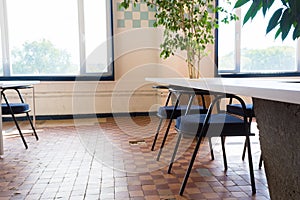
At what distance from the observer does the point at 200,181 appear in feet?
6.50

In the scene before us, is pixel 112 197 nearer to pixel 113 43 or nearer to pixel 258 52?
pixel 113 43

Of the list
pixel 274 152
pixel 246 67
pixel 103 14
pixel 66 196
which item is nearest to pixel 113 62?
pixel 103 14

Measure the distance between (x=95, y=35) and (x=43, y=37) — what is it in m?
0.89

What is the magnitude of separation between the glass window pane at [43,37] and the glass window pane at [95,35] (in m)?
0.19

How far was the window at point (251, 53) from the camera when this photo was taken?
16.4 feet

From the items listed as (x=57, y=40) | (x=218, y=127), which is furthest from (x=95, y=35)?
(x=218, y=127)

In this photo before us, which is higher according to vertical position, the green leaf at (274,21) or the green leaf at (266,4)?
the green leaf at (266,4)

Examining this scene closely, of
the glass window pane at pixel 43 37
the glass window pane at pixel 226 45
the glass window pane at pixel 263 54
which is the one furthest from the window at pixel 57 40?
the glass window pane at pixel 263 54

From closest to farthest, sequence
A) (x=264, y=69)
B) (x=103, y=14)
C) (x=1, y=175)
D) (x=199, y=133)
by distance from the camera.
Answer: (x=199, y=133), (x=1, y=175), (x=103, y=14), (x=264, y=69)

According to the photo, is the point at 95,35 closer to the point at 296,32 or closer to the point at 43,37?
the point at 43,37

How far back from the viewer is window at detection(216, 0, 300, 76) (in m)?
4.99

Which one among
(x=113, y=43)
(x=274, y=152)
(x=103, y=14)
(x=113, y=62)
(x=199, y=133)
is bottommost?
(x=199, y=133)

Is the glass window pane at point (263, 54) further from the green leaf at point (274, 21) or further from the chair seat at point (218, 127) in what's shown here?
the green leaf at point (274, 21)

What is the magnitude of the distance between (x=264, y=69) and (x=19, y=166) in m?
4.49
